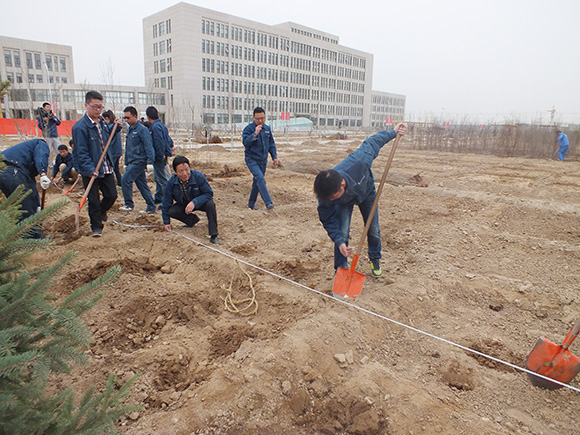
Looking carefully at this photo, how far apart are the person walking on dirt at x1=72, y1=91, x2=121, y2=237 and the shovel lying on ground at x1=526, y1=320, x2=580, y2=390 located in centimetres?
546

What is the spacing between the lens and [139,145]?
Result: 6648 millimetres

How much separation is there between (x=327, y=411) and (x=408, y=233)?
4228 mm

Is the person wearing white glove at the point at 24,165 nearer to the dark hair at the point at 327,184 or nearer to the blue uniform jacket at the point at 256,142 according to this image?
the blue uniform jacket at the point at 256,142

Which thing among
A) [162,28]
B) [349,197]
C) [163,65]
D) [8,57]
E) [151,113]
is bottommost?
[349,197]

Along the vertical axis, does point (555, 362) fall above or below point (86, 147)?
below

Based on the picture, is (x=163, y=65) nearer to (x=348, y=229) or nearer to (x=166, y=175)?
(x=166, y=175)

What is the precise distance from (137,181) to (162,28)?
61.9 metres

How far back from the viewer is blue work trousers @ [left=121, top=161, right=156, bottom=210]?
673cm

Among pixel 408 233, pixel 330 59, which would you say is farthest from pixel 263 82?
pixel 408 233

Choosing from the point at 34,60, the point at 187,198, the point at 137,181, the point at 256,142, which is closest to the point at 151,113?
the point at 137,181

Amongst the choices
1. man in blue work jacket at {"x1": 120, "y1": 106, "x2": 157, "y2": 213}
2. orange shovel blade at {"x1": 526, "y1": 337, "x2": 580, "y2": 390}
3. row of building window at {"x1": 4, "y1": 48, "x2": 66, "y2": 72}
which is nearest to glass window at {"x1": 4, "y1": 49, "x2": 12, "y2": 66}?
row of building window at {"x1": 4, "y1": 48, "x2": 66, "y2": 72}

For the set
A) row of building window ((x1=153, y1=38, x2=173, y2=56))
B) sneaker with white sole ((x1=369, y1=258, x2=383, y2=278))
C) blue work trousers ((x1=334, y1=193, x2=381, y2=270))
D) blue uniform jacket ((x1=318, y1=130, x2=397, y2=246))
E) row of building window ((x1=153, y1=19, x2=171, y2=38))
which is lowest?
sneaker with white sole ((x1=369, y1=258, x2=383, y2=278))

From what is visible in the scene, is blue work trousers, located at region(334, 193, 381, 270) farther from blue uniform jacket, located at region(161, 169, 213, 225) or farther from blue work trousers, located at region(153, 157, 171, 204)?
blue work trousers, located at region(153, 157, 171, 204)

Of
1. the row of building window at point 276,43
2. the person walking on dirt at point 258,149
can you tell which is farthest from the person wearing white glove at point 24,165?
the row of building window at point 276,43
